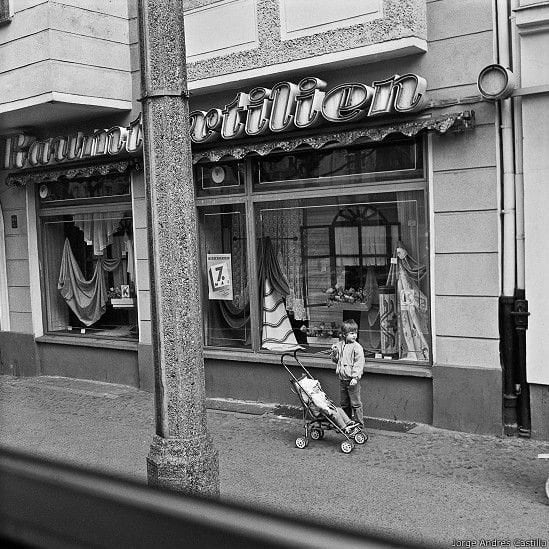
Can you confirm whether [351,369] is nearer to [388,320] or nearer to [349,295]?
[388,320]

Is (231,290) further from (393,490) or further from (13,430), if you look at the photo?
(393,490)

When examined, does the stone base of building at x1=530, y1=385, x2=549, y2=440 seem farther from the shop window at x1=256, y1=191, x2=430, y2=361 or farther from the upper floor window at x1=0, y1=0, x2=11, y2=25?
the upper floor window at x1=0, y1=0, x2=11, y2=25

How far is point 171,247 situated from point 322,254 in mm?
5314

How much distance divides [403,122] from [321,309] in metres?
2.77

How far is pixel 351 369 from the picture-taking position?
8.31m

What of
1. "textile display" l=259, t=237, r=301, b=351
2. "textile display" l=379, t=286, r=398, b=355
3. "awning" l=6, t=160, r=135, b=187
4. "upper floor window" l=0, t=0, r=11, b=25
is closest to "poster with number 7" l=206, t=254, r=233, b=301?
"textile display" l=259, t=237, r=301, b=351

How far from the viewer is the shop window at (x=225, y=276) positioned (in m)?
10.6

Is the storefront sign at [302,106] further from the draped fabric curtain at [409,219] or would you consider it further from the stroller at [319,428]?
the stroller at [319,428]

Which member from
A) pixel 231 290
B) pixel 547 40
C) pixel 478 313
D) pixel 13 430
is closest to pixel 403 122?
pixel 547 40

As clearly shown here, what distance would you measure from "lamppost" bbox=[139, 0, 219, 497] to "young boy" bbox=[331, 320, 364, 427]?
12.0ft

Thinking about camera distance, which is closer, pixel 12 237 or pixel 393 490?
pixel 393 490

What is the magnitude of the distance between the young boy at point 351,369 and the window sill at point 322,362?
73cm

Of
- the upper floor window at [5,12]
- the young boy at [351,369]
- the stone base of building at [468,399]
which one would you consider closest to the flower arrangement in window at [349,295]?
the young boy at [351,369]

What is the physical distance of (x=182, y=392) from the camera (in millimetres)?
4785
